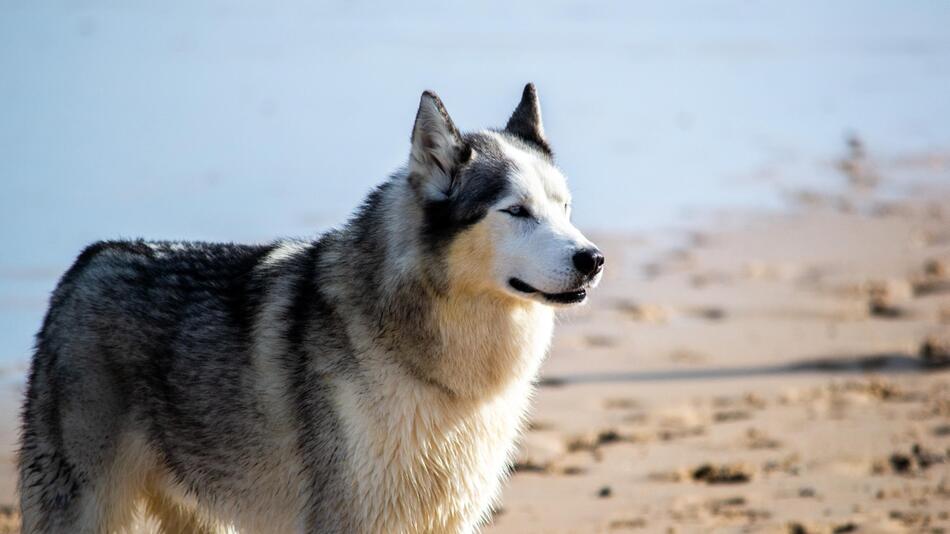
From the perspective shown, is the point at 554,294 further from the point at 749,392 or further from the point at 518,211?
the point at 749,392

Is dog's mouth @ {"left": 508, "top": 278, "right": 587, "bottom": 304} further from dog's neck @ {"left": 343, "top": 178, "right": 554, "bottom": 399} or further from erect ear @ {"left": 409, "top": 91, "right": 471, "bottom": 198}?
erect ear @ {"left": 409, "top": 91, "right": 471, "bottom": 198}

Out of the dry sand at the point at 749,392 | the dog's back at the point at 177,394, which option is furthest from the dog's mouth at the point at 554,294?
the dry sand at the point at 749,392

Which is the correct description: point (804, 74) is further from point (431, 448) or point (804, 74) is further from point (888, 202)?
point (431, 448)

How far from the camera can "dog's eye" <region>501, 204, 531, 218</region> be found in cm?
457

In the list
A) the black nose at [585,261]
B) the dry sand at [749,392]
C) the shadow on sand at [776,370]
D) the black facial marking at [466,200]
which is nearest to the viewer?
the black nose at [585,261]

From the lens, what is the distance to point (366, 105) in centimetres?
1791

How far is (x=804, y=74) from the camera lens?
22.0 meters

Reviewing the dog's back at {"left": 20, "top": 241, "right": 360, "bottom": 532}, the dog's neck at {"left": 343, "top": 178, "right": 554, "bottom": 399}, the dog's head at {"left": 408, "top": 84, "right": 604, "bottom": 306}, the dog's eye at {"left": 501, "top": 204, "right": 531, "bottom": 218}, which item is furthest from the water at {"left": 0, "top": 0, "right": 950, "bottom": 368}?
the dog's eye at {"left": 501, "top": 204, "right": 531, "bottom": 218}

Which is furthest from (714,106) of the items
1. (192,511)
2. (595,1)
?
(192,511)

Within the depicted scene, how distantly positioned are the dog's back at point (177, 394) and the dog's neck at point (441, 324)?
0.23 metres

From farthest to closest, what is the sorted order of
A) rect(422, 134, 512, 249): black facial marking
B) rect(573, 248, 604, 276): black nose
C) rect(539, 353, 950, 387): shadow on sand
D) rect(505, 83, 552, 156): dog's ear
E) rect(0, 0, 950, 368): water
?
rect(0, 0, 950, 368): water → rect(539, 353, 950, 387): shadow on sand → rect(505, 83, 552, 156): dog's ear → rect(422, 134, 512, 249): black facial marking → rect(573, 248, 604, 276): black nose

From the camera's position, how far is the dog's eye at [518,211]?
4570 mm

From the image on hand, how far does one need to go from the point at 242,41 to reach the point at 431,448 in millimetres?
19370

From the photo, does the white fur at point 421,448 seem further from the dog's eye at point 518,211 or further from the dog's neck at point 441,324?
the dog's eye at point 518,211
